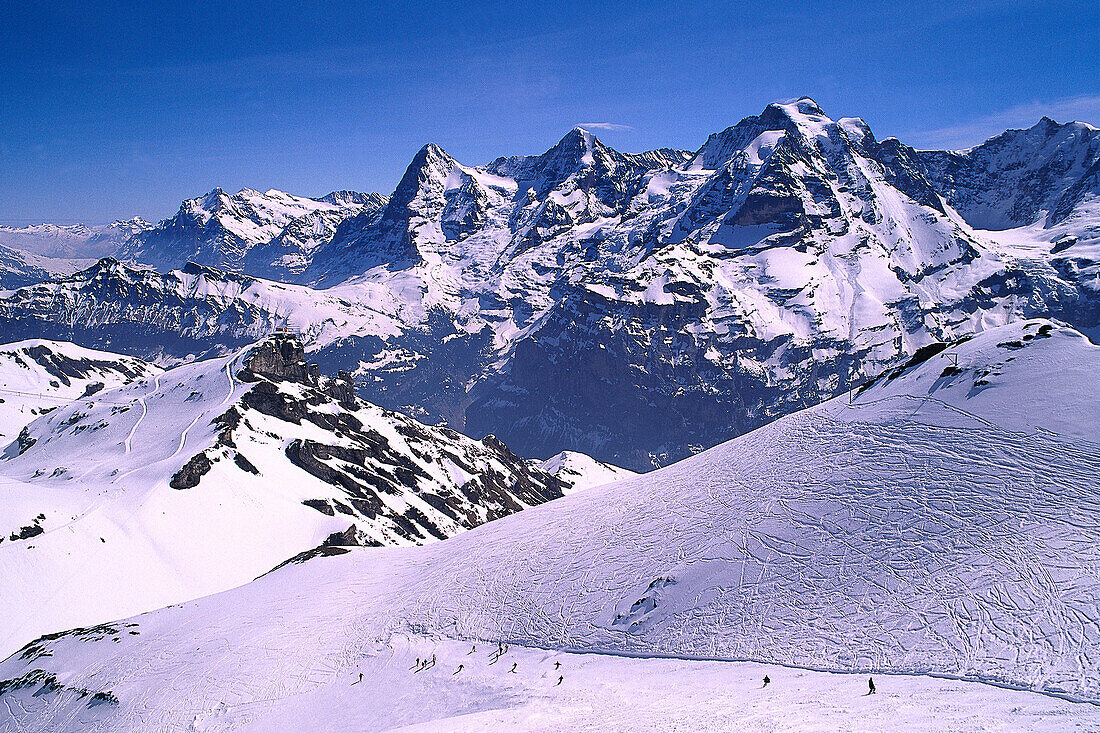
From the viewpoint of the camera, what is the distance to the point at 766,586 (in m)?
33.5

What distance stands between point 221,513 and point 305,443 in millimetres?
27804

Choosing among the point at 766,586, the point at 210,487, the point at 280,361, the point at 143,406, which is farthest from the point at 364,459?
the point at 766,586

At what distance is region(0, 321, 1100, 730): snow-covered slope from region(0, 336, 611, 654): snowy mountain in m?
28.1

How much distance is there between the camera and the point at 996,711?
21.6m

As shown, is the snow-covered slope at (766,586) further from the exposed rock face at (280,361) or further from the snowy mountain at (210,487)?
the exposed rock face at (280,361)

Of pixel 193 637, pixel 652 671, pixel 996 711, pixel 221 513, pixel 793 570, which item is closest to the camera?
pixel 996 711

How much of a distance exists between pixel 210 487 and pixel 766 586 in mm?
98900

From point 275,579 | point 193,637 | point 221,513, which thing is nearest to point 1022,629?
point 193,637

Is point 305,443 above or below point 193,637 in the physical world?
above

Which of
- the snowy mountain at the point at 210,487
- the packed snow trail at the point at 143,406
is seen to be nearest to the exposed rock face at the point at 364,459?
the snowy mountain at the point at 210,487

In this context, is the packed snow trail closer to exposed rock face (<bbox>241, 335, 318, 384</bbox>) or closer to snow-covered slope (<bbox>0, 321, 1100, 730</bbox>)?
exposed rock face (<bbox>241, 335, 318, 384</bbox>)

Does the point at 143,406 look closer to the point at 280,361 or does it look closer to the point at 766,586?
the point at 280,361

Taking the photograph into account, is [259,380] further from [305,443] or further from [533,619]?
[533,619]

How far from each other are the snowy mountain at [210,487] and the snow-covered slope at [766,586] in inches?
1107
